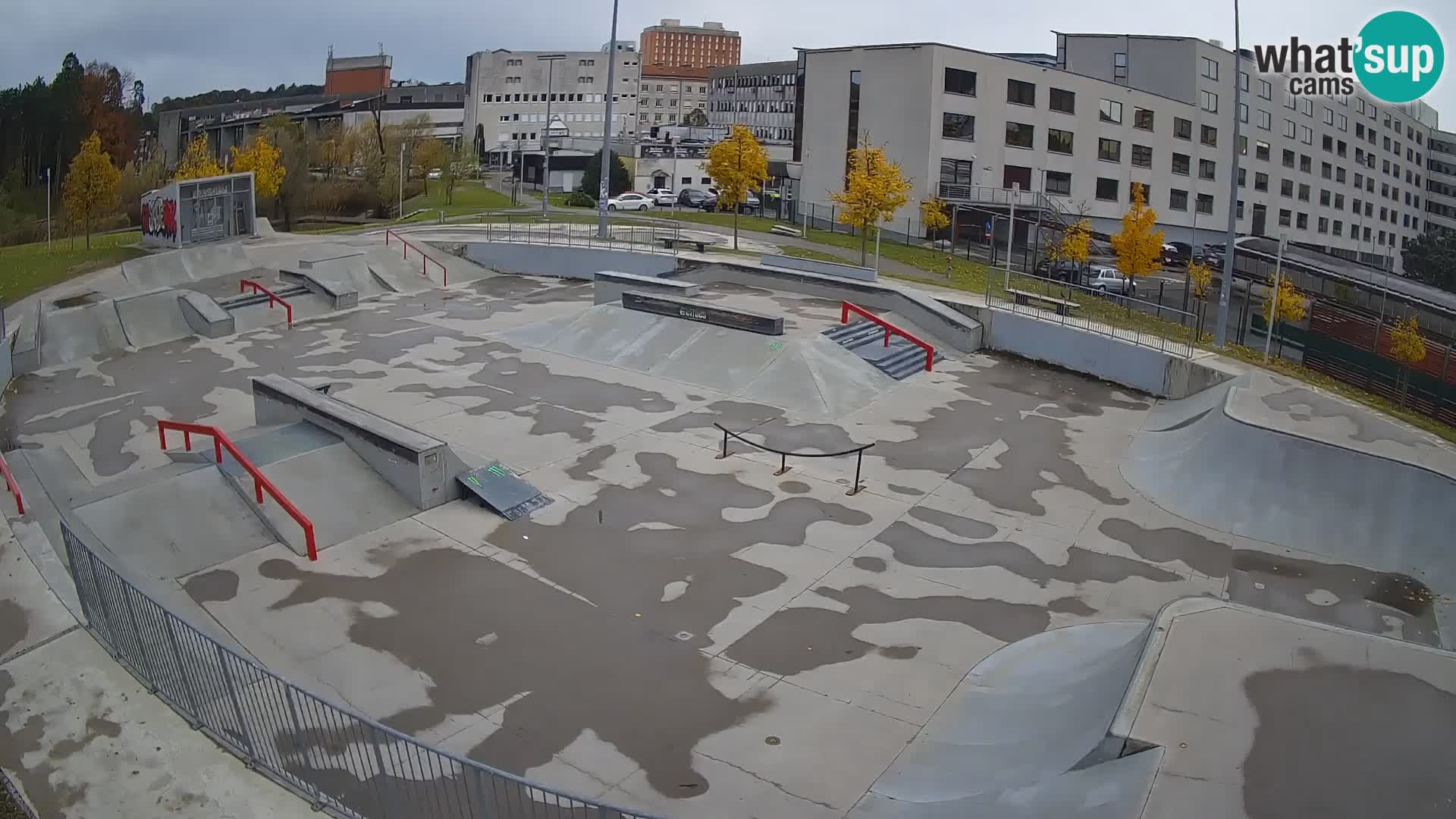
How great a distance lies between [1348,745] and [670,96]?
15509 cm

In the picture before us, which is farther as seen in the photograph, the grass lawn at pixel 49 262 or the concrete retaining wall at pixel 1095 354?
the grass lawn at pixel 49 262

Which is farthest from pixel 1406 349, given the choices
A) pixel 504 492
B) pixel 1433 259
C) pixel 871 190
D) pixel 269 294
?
pixel 1433 259

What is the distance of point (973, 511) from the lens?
54.1ft

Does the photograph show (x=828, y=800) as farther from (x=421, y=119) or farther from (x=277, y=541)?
(x=421, y=119)

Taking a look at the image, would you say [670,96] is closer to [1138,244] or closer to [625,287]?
[1138,244]

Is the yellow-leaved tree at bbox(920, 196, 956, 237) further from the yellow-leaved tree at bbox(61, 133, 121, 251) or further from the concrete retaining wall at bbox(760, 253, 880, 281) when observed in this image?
the yellow-leaved tree at bbox(61, 133, 121, 251)

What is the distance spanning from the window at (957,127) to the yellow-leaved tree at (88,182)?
3558cm

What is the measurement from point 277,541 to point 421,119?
67.5m

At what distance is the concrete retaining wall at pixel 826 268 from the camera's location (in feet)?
103

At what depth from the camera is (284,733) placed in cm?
900

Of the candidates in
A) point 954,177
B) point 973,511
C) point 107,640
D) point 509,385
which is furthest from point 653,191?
point 107,640

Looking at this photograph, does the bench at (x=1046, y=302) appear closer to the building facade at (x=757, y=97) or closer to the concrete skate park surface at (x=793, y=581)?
the concrete skate park surface at (x=793, y=581)

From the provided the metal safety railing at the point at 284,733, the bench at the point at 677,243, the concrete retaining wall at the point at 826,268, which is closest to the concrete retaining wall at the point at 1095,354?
the concrete retaining wall at the point at 826,268

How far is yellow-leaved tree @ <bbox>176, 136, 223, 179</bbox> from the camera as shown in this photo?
4444 cm
